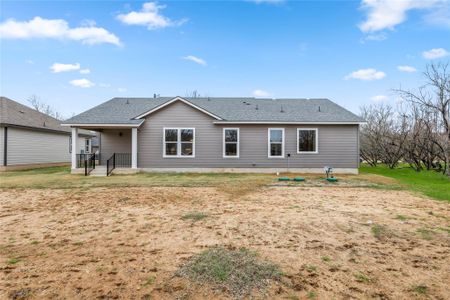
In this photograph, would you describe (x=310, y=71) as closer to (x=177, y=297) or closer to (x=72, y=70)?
(x=177, y=297)

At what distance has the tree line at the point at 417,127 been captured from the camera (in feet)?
43.1

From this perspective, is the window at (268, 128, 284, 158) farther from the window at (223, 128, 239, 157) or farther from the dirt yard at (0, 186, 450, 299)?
the dirt yard at (0, 186, 450, 299)

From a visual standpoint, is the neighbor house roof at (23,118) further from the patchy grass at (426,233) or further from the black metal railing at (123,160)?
the patchy grass at (426,233)

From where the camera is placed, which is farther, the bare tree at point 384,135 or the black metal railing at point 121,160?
the bare tree at point 384,135

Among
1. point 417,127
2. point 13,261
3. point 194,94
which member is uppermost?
point 194,94

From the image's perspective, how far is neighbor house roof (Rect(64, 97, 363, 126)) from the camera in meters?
14.3

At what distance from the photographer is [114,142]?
1527 cm

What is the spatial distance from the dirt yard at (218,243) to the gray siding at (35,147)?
11.5 m

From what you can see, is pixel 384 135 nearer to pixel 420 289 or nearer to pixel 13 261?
pixel 420 289

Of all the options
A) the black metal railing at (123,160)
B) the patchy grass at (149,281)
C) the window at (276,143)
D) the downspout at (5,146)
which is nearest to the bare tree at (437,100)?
the window at (276,143)

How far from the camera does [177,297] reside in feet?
8.07

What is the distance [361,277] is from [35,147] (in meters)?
21.4

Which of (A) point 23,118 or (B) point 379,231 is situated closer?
(B) point 379,231

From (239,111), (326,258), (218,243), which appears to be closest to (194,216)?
(218,243)
